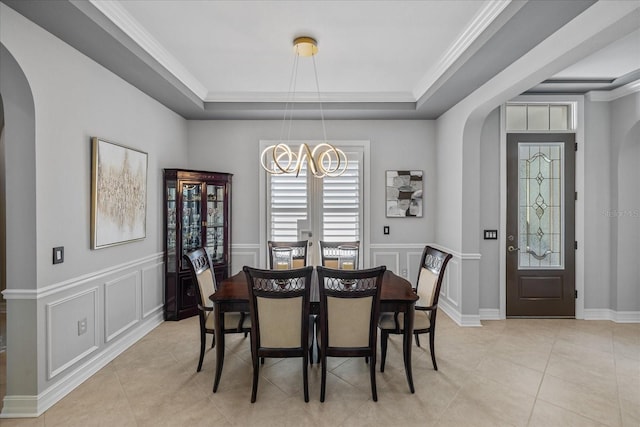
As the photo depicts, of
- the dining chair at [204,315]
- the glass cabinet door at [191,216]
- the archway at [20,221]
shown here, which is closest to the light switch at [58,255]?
the archway at [20,221]

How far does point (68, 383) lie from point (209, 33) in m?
2.98

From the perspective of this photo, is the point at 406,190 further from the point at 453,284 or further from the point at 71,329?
the point at 71,329

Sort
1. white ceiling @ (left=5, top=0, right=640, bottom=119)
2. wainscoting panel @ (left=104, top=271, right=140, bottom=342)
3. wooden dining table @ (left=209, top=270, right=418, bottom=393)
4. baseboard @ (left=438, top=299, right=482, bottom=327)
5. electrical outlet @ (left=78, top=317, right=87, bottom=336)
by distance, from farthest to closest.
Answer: baseboard @ (left=438, top=299, right=482, bottom=327) → wainscoting panel @ (left=104, top=271, right=140, bottom=342) → electrical outlet @ (left=78, top=317, right=87, bottom=336) → wooden dining table @ (left=209, top=270, right=418, bottom=393) → white ceiling @ (left=5, top=0, right=640, bottom=119)

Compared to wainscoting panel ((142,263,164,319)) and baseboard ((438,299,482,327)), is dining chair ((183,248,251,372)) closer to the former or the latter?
wainscoting panel ((142,263,164,319))

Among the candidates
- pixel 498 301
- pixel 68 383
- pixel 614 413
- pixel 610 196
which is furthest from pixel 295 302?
pixel 610 196

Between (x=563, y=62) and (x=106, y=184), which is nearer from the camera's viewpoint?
(x=563, y=62)

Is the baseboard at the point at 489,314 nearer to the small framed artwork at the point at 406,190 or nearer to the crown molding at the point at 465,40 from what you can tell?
the small framed artwork at the point at 406,190

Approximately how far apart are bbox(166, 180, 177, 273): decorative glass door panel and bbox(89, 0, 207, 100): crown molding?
1205 millimetres

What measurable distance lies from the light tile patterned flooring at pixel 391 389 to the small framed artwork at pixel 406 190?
→ 1920 mm

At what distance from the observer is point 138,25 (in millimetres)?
2643

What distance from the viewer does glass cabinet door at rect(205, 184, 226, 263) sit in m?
4.42

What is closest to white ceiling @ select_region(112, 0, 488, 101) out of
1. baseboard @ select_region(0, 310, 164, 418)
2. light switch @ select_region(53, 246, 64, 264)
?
light switch @ select_region(53, 246, 64, 264)

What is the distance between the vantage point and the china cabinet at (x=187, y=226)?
13.5 feet

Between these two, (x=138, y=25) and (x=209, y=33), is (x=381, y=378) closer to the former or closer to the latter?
(x=209, y=33)
